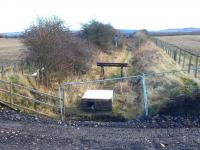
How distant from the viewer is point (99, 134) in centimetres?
1105

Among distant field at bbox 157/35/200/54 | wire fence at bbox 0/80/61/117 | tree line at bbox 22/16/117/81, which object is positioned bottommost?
distant field at bbox 157/35/200/54

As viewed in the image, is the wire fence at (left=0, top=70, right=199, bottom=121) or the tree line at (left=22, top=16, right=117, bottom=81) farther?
the tree line at (left=22, top=16, right=117, bottom=81)

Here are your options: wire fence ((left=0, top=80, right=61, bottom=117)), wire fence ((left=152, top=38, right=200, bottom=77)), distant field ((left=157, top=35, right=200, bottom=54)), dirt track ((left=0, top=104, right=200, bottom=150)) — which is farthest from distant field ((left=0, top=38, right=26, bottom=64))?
distant field ((left=157, top=35, right=200, bottom=54))

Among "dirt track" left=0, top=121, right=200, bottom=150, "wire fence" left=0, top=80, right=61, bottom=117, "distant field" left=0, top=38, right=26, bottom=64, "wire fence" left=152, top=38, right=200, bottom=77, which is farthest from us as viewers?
"distant field" left=0, top=38, right=26, bottom=64

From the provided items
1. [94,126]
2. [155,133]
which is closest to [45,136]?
[94,126]

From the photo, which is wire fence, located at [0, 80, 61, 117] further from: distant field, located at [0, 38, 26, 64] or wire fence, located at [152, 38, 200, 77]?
distant field, located at [0, 38, 26, 64]

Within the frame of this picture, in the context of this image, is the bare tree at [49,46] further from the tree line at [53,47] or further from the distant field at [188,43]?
the distant field at [188,43]

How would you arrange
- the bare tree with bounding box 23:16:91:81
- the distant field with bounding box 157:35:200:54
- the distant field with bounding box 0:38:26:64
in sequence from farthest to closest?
the distant field with bounding box 157:35:200:54 → the distant field with bounding box 0:38:26:64 → the bare tree with bounding box 23:16:91:81

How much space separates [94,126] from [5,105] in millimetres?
4622

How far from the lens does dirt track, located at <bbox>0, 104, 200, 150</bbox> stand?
32.7ft

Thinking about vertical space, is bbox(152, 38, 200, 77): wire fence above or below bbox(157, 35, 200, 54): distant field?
above

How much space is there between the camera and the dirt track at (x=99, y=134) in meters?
9.97

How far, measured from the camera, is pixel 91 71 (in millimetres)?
28219

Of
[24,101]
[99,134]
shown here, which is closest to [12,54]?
[24,101]
